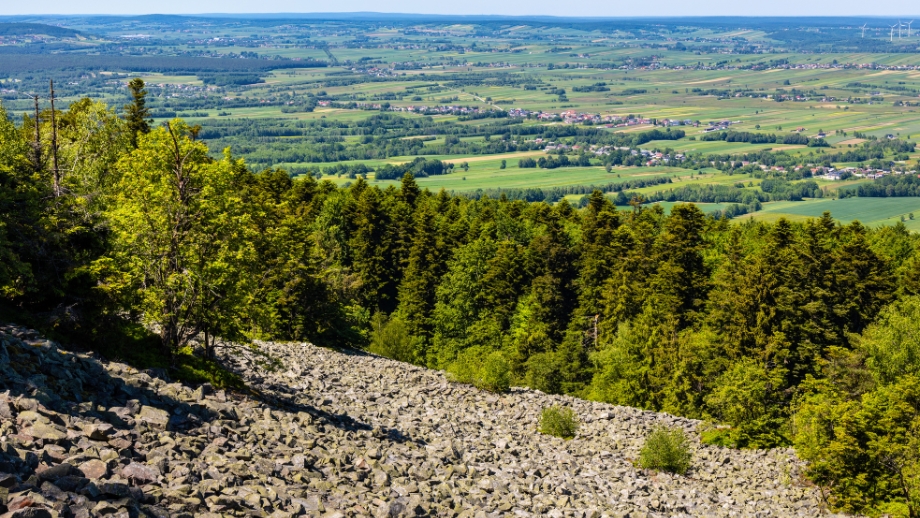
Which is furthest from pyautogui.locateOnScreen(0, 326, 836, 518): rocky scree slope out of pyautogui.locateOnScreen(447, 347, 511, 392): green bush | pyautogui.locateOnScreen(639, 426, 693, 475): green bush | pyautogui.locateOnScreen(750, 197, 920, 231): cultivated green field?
pyautogui.locateOnScreen(750, 197, 920, 231): cultivated green field

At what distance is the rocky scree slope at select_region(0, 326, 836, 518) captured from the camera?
22.1 m

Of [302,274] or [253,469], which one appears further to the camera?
[302,274]

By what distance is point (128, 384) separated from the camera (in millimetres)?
29969

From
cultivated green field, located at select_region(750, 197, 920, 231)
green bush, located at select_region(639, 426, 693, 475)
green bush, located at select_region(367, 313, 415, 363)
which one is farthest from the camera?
cultivated green field, located at select_region(750, 197, 920, 231)

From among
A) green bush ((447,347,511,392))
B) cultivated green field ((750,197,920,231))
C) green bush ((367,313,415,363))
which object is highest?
green bush ((447,347,511,392))

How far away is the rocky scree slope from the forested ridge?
10.5 feet

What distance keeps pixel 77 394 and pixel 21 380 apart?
192 centimetres

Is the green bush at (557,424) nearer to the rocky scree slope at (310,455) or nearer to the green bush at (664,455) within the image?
the rocky scree slope at (310,455)

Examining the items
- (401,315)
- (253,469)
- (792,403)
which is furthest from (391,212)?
(253,469)

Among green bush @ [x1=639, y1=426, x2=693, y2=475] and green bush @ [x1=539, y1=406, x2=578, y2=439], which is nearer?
green bush @ [x1=639, y1=426, x2=693, y2=475]

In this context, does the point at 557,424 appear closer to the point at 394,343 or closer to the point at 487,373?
the point at 487,373

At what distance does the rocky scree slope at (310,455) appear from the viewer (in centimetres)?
2208

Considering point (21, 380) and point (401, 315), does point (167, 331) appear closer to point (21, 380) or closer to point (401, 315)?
point (21, 380)

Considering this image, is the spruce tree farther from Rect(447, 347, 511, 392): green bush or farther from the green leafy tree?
the green leafy tree
